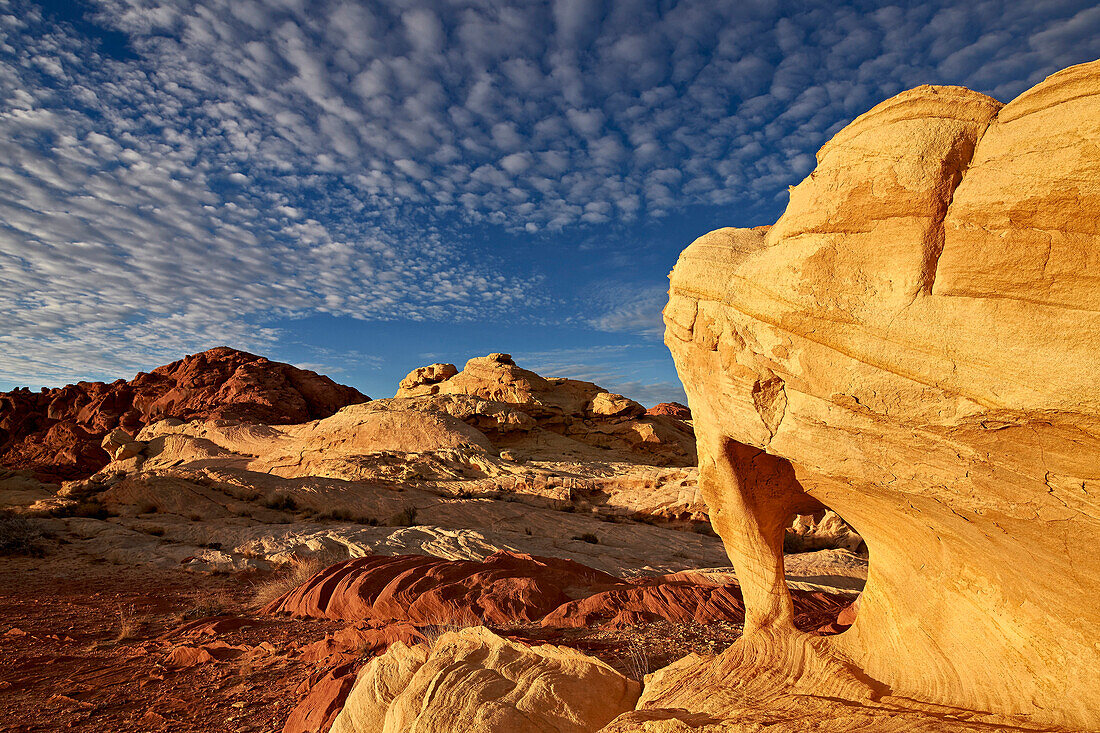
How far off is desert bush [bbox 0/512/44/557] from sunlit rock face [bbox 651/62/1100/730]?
1522 cm

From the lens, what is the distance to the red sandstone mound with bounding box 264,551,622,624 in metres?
7.21

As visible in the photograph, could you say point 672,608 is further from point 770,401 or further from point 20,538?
point 20,538

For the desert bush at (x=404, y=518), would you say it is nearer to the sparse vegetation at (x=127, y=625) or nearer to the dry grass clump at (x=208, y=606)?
the dry grass clump at (x=208, y=606)

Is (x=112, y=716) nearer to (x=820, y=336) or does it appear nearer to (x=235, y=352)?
(x=820, y=336)

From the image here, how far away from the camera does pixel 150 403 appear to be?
143 ft

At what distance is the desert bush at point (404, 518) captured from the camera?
15.7 meters

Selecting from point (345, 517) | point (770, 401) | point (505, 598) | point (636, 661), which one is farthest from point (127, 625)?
point (770, 401)

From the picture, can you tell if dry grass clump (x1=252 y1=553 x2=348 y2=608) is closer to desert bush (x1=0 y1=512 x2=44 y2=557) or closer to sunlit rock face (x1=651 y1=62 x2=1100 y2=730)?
desert bush (x1=0 y1=512 x2=44 y2=557)

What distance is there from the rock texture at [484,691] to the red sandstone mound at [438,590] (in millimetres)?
2918

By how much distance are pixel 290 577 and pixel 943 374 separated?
11208mm

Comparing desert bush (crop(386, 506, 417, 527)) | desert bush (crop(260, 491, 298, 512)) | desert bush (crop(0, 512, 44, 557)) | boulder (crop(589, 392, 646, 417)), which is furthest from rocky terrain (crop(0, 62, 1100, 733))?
boulder (crop(589, 392, 646, 417))

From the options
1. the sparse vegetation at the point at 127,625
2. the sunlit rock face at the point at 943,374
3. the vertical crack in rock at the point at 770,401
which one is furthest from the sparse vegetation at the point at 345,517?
the vertical crack in rock at the point at 770,401

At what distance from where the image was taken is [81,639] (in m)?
7.29

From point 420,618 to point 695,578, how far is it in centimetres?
455
